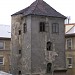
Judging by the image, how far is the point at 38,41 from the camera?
135 feet

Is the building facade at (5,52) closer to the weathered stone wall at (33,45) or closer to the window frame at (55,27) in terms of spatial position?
the weathered stone wall at (33,45)

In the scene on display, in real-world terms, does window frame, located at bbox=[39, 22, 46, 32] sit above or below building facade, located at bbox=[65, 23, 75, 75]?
above

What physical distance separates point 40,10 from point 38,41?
4925 mm

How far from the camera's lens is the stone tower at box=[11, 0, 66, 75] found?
4109cm

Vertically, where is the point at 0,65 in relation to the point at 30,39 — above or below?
below

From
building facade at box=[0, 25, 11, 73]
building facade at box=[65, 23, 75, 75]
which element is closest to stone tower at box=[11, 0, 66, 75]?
building facade at box=[65, 23, 75, 75]

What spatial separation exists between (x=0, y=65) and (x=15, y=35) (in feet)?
39.7

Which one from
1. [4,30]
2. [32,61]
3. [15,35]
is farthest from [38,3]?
[4,30]

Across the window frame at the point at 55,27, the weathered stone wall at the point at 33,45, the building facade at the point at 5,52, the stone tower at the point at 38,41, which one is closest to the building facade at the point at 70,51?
the stone tower at the point at 38,41

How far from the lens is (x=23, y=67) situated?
42.6 metres

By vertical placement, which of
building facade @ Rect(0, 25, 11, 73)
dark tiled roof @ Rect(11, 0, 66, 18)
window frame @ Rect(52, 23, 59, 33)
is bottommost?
building facade @ Rect(0, 25, 11, 73)

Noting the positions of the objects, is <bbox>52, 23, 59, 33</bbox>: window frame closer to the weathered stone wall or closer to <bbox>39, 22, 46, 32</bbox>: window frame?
the weathered stone wall

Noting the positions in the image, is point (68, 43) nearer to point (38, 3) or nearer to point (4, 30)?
point (38, 3)

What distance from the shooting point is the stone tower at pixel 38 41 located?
41.1 meters
